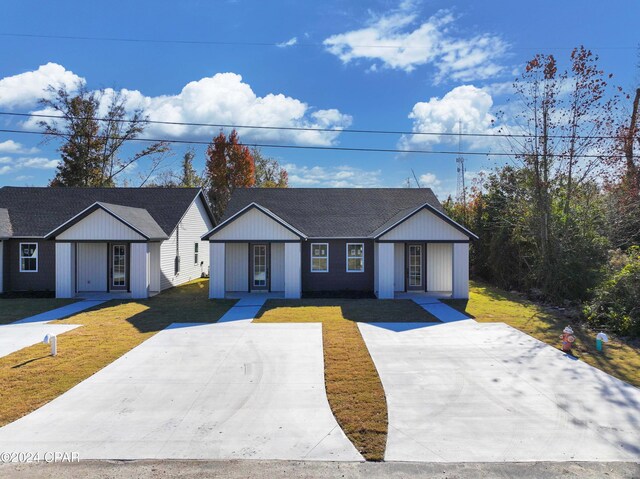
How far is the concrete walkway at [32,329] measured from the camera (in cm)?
970

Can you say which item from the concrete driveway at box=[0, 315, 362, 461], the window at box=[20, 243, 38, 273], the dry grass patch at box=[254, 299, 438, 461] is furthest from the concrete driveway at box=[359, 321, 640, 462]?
the window at box=[20, 243, 38, 273]

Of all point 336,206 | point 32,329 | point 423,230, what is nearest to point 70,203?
point 32,329

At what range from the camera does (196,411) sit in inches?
239

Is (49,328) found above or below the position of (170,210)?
below

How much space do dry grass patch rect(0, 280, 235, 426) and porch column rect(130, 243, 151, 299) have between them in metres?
0.66

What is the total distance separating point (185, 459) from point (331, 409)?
7.46 feet

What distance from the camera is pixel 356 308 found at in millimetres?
14445

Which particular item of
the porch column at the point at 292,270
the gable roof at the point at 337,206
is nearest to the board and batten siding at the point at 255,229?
the porch column at the point at 292,270

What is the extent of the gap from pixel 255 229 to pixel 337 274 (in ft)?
13.9

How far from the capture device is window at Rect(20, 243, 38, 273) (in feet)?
59.3

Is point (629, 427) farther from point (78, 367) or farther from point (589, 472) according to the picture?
point (78, 367)

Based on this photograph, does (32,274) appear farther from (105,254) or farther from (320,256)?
(320,256)

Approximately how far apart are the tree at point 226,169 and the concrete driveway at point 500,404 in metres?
32.7

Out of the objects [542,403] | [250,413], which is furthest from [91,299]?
[542,403]
